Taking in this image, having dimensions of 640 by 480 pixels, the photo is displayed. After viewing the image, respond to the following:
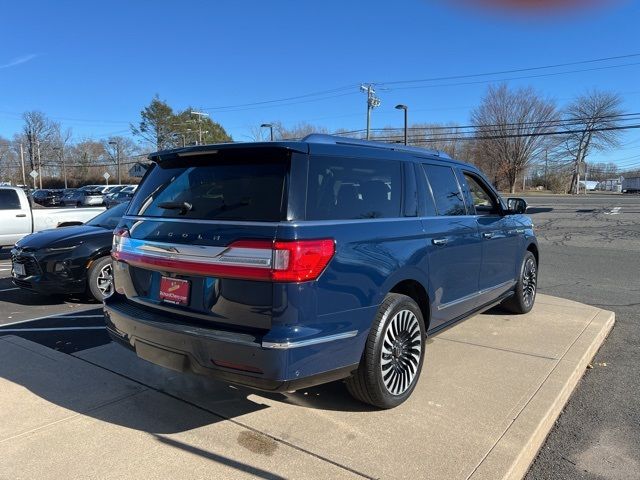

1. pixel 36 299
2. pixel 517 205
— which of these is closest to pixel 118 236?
pixel 517 205

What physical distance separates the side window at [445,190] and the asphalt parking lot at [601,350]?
5.99 feet

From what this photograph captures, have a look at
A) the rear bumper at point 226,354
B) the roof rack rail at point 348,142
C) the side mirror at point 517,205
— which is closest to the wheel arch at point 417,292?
the rear bumper at point 226,354

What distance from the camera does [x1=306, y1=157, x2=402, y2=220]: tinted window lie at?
3113 mm

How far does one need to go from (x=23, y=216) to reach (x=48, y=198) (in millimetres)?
39464

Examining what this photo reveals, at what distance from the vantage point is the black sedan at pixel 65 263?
668cm

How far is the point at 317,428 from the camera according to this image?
3332 millimetres

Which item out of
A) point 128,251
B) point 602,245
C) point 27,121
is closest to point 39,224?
point 128,251

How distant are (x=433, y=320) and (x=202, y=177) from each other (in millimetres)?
2143

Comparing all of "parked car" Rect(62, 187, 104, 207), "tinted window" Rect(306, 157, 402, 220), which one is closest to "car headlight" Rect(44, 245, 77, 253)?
"tinted window" Rect(306, 157, 402, 220)

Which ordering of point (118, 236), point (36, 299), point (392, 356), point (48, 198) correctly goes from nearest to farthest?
point (392, 356)
point (118, 236)
point (36, 299)
point (48, 198)

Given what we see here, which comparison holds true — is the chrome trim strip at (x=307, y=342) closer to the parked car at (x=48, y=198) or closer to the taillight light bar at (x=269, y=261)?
the taillight light bar at (x=269, y=261)

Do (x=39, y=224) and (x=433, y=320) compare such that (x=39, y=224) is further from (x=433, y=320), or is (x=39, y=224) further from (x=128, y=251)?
(x=433, y=320)

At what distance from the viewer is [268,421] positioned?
344 cm

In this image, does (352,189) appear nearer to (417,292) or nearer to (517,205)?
(417,292)
